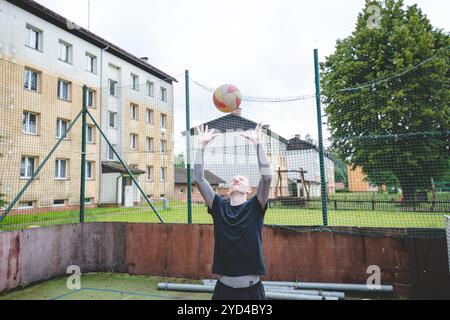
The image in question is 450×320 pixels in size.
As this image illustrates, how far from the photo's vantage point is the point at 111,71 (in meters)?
23.7

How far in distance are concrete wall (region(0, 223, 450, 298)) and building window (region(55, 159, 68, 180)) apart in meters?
12.1

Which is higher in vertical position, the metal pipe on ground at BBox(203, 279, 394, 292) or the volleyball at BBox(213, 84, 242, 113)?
the volleyball at BBox(213, 84, 242, 113)

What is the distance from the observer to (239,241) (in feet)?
8.84

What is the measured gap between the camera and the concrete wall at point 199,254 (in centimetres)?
500

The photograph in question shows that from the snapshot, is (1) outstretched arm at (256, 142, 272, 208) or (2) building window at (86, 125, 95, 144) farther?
(2) building window at (86, 125, 95, 144)

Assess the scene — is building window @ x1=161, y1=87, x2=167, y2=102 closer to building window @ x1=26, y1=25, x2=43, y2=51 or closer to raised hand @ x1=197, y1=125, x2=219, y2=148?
raised hand @ x1=197, y1=125, x2=219, y2=148

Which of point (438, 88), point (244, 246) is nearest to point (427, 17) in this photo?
point (438, 88)

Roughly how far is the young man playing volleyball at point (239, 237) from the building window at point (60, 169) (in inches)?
657

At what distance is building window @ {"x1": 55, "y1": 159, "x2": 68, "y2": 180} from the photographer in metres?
17.3

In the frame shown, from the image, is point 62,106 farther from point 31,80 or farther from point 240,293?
point 240,293

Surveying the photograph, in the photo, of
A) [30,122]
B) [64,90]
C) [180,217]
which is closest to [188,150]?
[180,217]

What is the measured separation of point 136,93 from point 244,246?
6.38 metres
